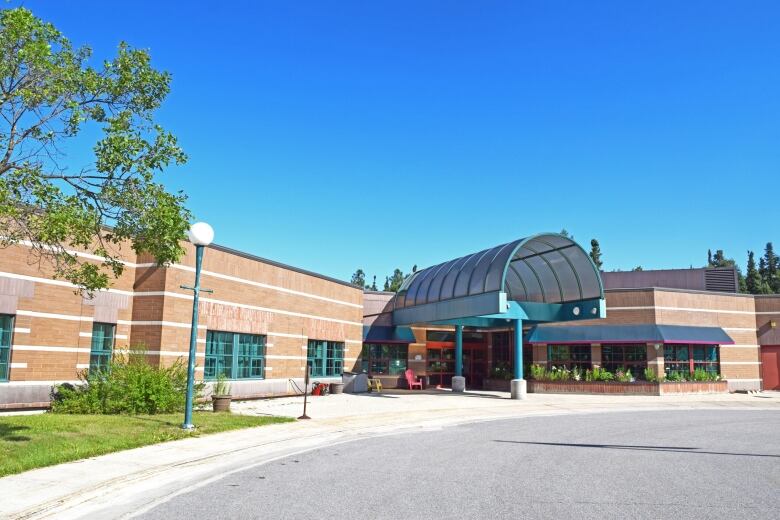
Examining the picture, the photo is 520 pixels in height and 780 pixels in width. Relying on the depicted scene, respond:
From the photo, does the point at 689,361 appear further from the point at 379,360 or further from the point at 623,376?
the point at 379,360

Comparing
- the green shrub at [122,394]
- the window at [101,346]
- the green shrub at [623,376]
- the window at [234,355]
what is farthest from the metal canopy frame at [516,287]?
the window at [101,346]

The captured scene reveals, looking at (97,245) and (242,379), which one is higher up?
(97,245)

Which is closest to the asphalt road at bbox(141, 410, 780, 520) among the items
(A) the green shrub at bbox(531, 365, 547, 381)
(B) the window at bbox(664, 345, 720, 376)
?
(A) the green shrub at bbox(531, 365, 547, 381)

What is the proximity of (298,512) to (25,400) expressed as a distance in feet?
42.6

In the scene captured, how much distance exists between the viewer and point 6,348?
17031 millimetres

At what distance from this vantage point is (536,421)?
19078mm

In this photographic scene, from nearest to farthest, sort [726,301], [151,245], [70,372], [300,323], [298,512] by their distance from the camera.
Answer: [298,512], [151,245], [70,372], [300,323], [726,301]

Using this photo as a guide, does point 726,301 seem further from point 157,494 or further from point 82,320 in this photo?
point 157,494

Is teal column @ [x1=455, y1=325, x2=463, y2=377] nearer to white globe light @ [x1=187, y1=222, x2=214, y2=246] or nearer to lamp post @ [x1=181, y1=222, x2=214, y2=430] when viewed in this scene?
lamp post @ [x1=181, y1=222, x2=214, y2=430]

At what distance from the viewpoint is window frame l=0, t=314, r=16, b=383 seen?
55.4 ft

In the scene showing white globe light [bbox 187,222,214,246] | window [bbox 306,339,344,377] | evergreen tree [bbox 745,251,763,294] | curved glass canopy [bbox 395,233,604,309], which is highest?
evergreen tree [bbox 745,251,763,294]

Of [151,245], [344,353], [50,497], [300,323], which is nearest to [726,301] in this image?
[344,353]

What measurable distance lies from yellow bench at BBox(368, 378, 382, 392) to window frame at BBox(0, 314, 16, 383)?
1737 centimetres

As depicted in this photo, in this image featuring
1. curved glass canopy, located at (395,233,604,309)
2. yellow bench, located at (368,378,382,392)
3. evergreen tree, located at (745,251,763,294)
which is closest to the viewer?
curved glass canopy, located at (395,233,604,309)
